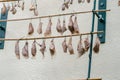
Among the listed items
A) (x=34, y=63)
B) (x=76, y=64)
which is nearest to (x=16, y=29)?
(x=34, y=63)

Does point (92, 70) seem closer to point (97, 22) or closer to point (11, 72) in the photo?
point (97, 22)

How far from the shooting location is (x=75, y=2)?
1002 centimetres

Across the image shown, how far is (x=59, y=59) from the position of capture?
31.8 ft

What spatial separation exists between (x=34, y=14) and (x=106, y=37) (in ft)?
6.06

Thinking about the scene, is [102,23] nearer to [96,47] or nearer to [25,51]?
[96,47]

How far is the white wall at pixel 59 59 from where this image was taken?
924cm

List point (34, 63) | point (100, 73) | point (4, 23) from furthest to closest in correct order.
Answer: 1. point (4, 23)
2. point (34, 63)
3. point (100, 73)

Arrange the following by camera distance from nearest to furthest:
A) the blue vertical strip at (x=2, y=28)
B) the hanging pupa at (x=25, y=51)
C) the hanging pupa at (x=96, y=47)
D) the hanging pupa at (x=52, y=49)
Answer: the hanging pupa at (x=96, y=47)
the hanging pupa at (x=52, y=49)
the hanging pupa at (x=25, y=51)
the blue vertical strip at (x=2, y=28)

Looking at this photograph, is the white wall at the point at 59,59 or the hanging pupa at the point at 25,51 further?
the hanging pupa at the point at 25,51

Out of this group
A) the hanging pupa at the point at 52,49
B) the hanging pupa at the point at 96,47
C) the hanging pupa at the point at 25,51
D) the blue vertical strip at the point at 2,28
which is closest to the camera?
the hanging pupa at the point at 96,47

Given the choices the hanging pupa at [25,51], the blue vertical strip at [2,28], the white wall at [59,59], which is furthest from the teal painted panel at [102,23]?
the blue vertical strip at [2,28]

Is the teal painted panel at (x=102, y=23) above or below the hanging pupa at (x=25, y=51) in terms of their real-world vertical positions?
above

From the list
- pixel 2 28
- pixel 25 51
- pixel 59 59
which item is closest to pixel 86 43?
pixel 59 59

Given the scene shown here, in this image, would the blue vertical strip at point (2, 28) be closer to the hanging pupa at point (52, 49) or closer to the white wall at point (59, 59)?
the white wall at point (59, 59)
